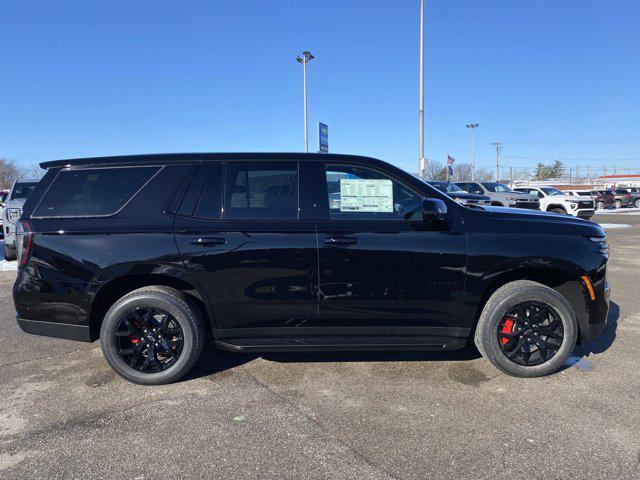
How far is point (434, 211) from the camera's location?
129 inches

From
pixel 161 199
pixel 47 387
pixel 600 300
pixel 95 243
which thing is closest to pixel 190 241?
pixel 161 199

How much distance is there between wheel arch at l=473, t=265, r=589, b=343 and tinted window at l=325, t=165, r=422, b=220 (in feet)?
2.93

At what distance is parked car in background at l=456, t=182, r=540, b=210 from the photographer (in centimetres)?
1881

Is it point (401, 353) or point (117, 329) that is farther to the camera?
point (401, 353)

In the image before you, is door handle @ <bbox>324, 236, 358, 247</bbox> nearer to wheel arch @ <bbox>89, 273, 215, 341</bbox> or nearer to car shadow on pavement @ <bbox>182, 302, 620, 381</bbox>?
wheel arch @ <bbox>89, 273, 215, 341</bbox>

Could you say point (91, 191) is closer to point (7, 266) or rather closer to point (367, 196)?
point (367, 196)

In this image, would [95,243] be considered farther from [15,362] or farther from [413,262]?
[413,262]

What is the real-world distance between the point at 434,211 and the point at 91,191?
274 cm

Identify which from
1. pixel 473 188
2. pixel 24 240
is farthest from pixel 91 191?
pixel 473 188

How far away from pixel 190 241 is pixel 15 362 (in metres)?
2.24

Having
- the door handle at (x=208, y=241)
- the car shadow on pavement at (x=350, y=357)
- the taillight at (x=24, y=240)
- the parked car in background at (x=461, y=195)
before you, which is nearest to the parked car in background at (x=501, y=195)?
the parked car in background at (x=461, y=195)

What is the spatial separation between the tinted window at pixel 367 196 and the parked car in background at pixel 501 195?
52.1ft

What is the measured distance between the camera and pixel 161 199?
349cm

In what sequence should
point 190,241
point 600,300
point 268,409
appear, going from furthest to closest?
1. point 600,300
2. point 190,241
3. point 268,409
